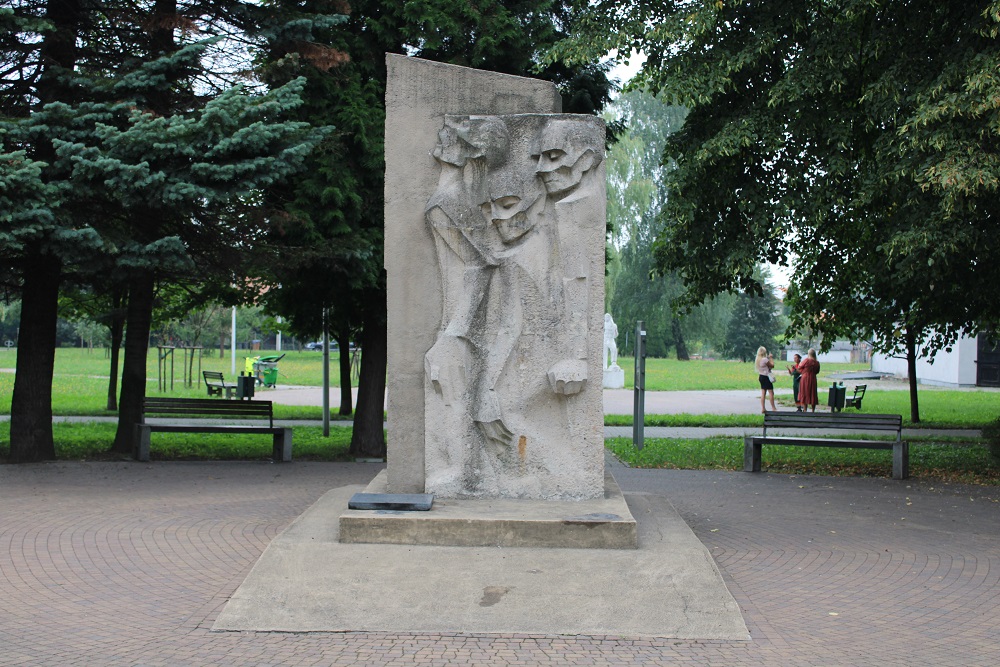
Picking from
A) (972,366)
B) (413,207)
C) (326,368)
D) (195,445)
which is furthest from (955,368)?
(413,207)

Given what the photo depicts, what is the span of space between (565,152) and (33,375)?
8125 millimetres

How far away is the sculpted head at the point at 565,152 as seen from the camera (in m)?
7.32

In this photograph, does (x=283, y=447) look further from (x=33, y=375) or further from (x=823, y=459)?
(x=823, y=459)

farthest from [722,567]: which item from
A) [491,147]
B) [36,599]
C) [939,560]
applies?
[36,599]

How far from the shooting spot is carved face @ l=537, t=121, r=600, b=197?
7.32 metres

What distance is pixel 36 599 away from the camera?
6102 millimetres

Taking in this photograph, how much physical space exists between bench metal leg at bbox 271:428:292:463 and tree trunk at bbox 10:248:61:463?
9.22 feet

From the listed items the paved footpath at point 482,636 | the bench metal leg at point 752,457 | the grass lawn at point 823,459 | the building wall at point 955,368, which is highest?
the building wall at point 955,368

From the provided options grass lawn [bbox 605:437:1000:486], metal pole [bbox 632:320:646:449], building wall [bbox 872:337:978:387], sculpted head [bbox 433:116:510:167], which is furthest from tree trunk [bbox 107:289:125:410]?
building wall [bbox 872:337:978:387]

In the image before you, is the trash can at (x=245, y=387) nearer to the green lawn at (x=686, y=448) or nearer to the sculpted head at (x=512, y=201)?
the green lawn at (x=686, y=448)

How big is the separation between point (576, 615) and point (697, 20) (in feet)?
23.5

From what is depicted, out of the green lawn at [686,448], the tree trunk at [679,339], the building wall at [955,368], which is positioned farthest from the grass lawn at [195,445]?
the tree trunk at [679,339]

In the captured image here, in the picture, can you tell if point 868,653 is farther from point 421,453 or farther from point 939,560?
point 421,453

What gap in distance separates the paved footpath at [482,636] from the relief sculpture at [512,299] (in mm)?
1643
